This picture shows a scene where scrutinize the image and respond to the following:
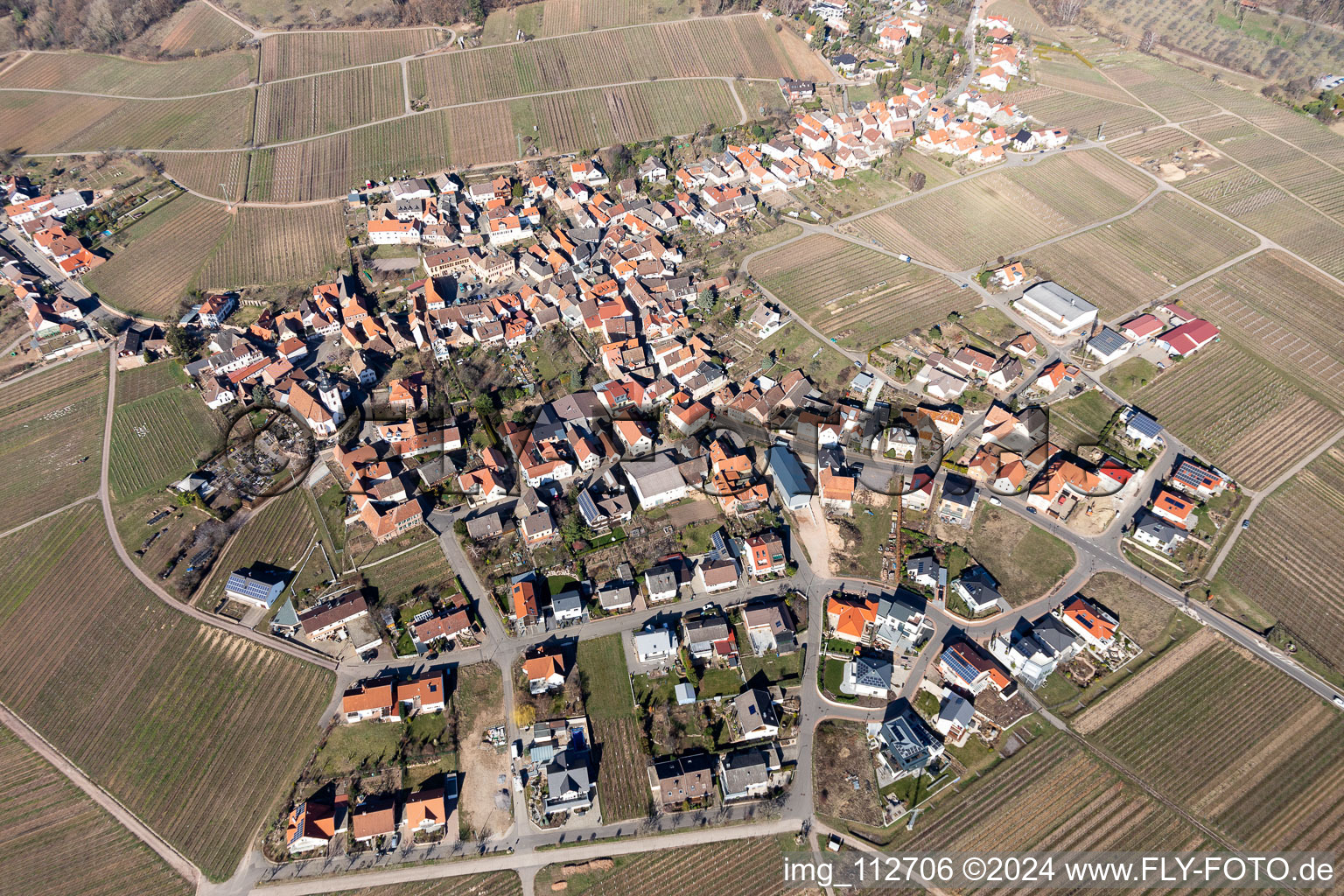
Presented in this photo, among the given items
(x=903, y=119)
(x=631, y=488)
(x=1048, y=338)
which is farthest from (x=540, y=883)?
(x=903, y=119)

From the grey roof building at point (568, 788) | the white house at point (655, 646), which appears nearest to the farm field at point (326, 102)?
the white house at point (655, 646)

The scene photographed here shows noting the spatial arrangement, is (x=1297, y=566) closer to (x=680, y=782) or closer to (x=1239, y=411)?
(x=1239, y=411)

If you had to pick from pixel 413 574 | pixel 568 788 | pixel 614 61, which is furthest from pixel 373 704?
pixel 614 61

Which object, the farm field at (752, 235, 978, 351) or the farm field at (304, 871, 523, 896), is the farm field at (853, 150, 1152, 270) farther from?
the farm field at (304, 871, 523, 896)

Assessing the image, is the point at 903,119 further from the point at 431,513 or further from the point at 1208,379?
the point at 431,513

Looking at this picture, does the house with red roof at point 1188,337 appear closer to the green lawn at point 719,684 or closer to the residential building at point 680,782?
the green lawn at point 719,684

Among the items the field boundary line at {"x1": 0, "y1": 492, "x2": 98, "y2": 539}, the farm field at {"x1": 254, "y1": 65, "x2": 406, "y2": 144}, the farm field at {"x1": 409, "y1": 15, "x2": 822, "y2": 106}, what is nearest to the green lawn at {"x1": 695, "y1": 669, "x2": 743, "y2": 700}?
the field boundary line at {"x1": 0, "y1": 492, "x2": 98, "y2": 539}
